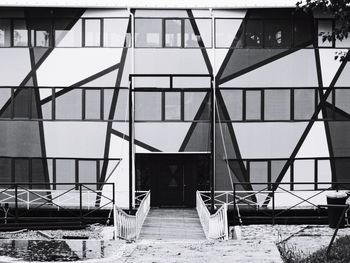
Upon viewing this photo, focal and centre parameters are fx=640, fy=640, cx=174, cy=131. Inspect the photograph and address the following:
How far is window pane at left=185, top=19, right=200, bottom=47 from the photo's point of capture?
2500 cm

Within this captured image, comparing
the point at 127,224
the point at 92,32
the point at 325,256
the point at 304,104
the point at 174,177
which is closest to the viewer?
the point at 325,256

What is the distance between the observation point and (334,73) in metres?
25.2

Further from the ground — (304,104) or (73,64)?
(73,64)

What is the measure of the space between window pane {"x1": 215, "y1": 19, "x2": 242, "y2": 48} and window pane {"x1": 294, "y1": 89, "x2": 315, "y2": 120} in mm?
3327

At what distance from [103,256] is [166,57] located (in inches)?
549

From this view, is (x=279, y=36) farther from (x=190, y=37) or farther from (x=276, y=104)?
(x=190, y=37)

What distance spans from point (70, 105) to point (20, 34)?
11.2 ft

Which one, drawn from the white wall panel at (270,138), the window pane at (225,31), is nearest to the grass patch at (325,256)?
the white wall panel at (270,138)

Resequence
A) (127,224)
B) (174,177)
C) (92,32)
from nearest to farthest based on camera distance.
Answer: (127,224) < (92,32) < (174,177)

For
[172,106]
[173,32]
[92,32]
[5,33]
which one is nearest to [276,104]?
[172,106]

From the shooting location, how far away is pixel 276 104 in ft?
82.9

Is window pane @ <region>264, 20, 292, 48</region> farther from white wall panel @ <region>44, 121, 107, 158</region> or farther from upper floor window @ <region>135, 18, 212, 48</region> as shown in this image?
white wall panel @ <region>44, 121, 107, 158</region>

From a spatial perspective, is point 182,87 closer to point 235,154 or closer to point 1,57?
point 235,154

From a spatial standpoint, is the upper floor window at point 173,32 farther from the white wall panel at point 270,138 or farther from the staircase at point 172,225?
the staircase at point 172,225
